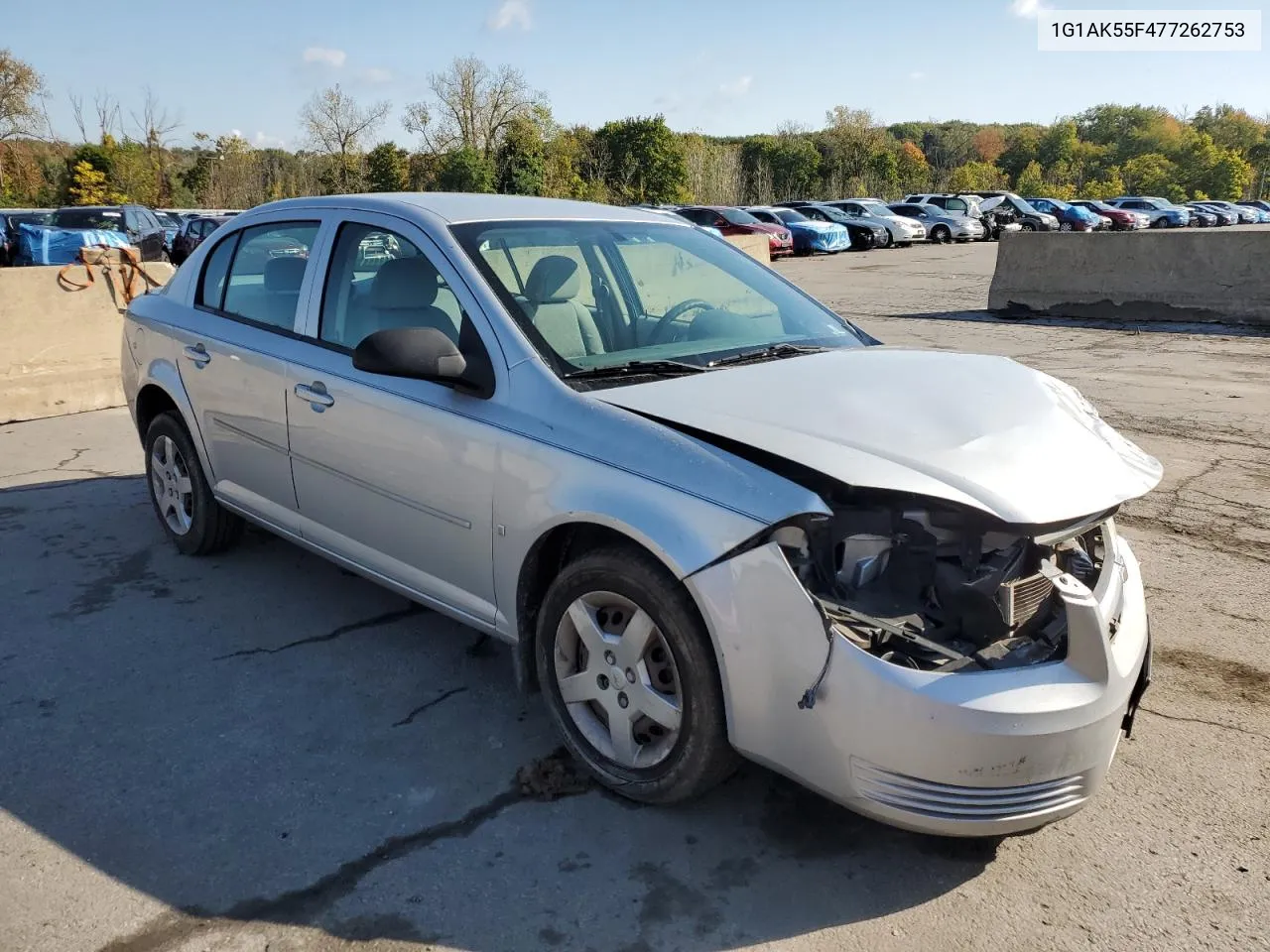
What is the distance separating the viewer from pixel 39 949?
2453 mm

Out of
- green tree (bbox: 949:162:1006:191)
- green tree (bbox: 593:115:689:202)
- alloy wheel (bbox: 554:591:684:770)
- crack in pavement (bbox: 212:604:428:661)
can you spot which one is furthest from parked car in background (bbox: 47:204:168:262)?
green tree (bbox: 949:162:1006:191)

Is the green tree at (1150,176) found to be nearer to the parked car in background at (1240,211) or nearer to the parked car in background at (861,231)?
the parked car in background at (1240,211)

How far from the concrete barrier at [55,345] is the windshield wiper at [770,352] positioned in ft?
23.3

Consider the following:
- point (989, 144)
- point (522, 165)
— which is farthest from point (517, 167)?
point (989, 144)

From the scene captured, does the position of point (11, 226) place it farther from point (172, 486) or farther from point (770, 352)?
point (770, 352)

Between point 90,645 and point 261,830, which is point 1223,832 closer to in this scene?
A: point 261,830

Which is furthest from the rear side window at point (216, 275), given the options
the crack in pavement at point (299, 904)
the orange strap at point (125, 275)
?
the orange strap at point (125, 275)

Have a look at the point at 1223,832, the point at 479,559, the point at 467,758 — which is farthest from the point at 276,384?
the point at 1223,832

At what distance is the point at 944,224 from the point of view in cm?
3738

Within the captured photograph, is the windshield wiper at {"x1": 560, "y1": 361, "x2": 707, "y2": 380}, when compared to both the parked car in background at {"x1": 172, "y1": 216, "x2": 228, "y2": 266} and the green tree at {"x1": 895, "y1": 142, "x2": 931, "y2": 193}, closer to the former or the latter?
the parked car in background at {"x1": 172, "y1": 216, "x2": 228, "y2": 266}

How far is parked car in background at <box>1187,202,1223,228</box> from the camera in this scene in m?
47.0

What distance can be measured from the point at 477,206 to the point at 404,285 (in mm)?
464

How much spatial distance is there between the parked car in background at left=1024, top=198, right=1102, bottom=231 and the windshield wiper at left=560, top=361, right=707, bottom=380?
39.6 m

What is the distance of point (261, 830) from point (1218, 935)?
253cm
